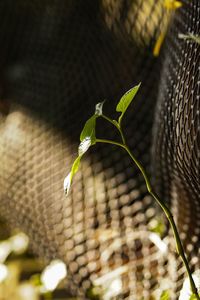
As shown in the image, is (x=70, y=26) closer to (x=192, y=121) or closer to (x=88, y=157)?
(x=88, y=157)

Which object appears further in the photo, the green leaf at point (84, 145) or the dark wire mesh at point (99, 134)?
the dark wire mesh at point (99, 134)

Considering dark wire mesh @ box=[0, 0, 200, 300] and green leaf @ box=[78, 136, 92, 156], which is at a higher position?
green leaf @ box=[78, 136, 92, 156]

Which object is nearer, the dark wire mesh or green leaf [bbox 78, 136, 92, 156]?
green leaf [bbox 78, 136, 92, 156]

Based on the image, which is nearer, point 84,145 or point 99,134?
point 84,145

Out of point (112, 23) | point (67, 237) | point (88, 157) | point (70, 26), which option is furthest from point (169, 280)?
point (70, 26)

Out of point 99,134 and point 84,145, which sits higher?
point 84,145

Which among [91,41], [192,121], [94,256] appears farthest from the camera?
[91,41]

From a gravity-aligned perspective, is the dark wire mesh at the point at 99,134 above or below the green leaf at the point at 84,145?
below

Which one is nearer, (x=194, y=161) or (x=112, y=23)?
(x=194, y=161)
